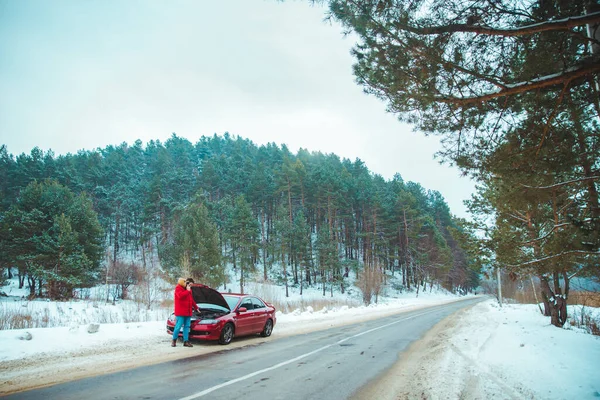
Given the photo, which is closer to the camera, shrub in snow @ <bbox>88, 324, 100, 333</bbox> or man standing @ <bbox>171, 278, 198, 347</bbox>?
man standing @ <bbox>171, 278, 198, 347</bbox>

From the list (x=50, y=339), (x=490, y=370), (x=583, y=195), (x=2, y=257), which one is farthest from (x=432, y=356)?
(x=2, y=257)

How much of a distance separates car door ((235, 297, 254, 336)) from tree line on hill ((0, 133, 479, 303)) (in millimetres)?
23612

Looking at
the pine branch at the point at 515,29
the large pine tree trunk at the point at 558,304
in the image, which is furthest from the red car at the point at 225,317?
the large pine tree trunk at the point at 558,304

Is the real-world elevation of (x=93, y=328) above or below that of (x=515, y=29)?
below

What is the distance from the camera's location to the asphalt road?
16.3 ft

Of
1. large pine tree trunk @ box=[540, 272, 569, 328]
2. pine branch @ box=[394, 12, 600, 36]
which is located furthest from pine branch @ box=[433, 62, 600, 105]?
large pine tree trunk @ box=[540, 272, 569, 328]

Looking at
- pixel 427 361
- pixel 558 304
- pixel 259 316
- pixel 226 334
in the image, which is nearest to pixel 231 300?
pixel 259 316

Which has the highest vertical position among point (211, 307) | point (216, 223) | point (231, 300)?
point (216, 223)

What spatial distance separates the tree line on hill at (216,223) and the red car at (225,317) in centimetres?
2340

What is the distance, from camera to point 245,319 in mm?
10922

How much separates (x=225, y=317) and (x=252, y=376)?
4.26m

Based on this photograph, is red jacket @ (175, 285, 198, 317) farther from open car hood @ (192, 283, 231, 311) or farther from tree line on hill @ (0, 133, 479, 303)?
tree line on hill @ (0, 133, 479, 303)

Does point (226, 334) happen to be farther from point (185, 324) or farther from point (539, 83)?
point (539, 83)

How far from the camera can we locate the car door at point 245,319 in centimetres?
1063
